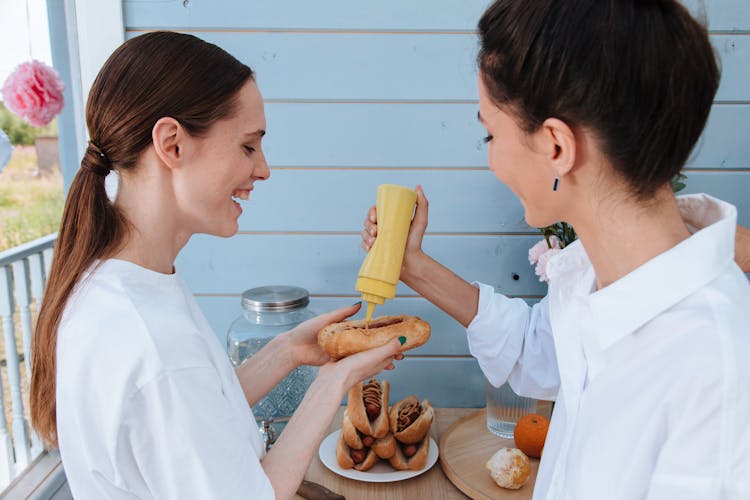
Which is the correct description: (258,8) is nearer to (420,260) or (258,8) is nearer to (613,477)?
(420,260)

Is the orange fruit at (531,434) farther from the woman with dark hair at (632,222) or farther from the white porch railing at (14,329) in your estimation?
the white porch railing at (14,329)

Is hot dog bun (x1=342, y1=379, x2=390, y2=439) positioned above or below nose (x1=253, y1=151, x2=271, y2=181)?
below

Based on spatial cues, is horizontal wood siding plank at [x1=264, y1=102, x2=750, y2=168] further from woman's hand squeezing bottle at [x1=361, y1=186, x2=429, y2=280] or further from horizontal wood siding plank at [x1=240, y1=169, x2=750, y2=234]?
woman's hand squeezing bottle at [x1=361, y1=186, x2=429, y2=280]

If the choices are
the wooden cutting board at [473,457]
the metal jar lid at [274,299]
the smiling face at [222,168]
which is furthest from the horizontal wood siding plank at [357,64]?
the wooden cutting board at [473,457]

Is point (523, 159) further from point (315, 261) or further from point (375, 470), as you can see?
point (315, 261)

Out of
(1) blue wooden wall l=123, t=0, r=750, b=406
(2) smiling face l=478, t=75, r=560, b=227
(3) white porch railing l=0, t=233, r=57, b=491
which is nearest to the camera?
(2) smiling face l=478, t=75, r=560, b=227

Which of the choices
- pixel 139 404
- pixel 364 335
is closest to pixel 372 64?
pixel 364 335

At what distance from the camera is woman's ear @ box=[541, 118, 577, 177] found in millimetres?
673

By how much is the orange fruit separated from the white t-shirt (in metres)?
0.68

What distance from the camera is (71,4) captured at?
1.52 metres

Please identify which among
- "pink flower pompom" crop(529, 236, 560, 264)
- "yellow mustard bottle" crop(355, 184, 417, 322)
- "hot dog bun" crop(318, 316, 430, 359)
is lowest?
"hot dog bun" crop(318, 316, 430, 359)

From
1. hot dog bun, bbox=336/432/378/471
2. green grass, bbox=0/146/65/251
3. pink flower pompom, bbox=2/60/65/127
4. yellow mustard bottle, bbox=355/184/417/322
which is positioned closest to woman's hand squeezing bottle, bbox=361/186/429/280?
yellow mustard bottle, bbox=355/184/417/322

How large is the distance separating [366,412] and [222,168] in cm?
65

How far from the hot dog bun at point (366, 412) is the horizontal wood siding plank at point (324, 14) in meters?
0.89
